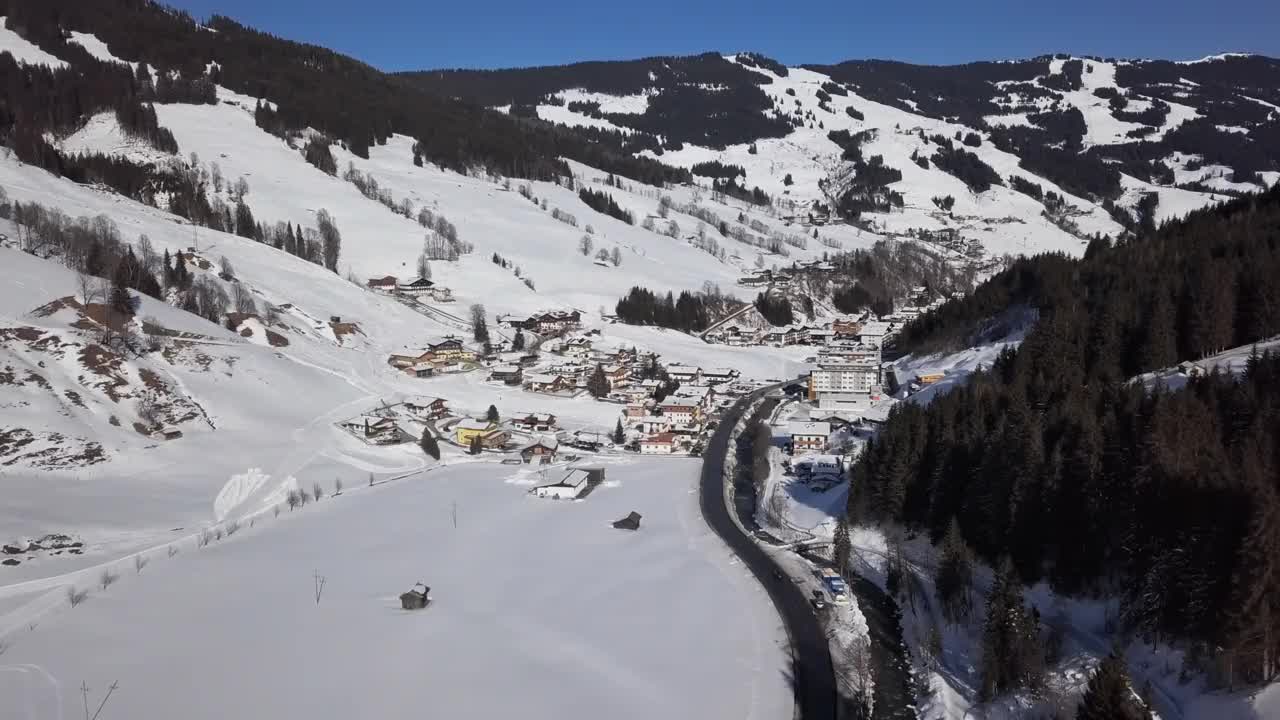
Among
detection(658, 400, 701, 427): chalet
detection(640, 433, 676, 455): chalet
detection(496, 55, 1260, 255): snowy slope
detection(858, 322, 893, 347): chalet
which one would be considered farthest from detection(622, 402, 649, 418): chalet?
detection(496, 55, 1260, 255): snowy slope

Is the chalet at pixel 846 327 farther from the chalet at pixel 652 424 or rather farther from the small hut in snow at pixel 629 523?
the small hut in snow at pixel 629 523

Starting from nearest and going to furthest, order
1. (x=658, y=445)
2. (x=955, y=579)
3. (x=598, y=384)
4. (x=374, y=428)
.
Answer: (x=955, y=579)
(x=374, y=428)
(x=658, y=445)
(x=598, y=384)

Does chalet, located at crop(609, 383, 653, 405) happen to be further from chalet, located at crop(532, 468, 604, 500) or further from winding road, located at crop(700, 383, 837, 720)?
winding road, located at crop(700, 383, 837, 720)

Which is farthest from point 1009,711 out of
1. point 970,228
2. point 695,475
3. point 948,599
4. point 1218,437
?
point 970,228

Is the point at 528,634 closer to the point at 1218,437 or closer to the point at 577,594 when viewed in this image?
the point at 577,594

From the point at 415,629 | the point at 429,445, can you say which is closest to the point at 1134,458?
the point at 415,629

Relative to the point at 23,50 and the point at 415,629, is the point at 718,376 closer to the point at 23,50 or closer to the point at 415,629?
the point at 415,629
